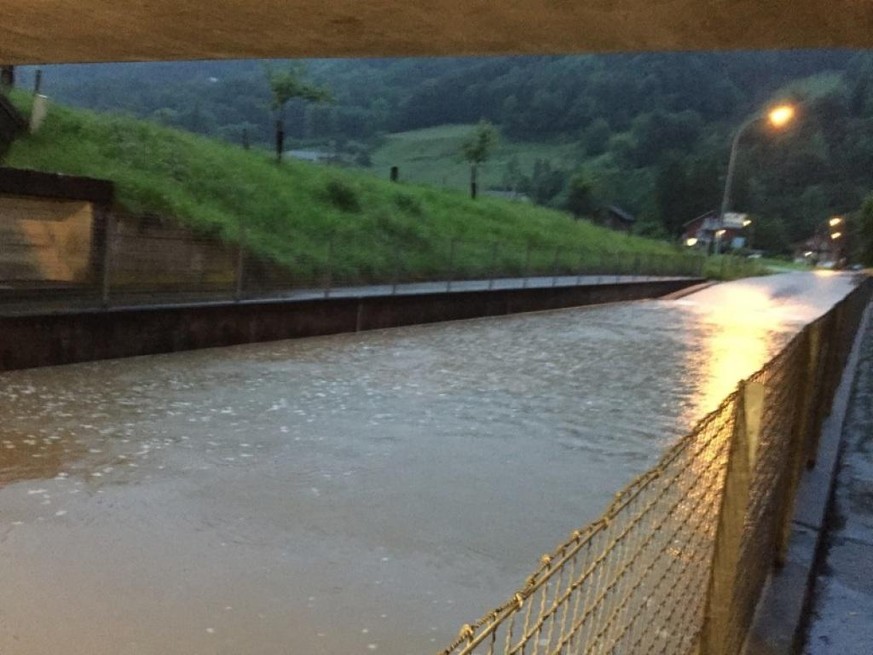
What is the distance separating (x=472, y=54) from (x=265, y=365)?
19.3 feet

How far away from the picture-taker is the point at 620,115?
130m

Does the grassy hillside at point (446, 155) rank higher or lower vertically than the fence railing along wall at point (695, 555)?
higher

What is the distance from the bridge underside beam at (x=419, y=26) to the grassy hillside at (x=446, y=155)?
93982 mm

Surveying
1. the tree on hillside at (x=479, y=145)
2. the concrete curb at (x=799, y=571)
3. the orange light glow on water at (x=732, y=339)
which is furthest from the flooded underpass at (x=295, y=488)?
the tree on hillside at (x=479, y=145)

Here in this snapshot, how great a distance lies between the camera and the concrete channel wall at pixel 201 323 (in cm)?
971

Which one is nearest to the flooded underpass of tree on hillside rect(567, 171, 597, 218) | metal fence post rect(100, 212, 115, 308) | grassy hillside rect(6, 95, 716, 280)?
metal fence post rect(100, 212, 115, 308)

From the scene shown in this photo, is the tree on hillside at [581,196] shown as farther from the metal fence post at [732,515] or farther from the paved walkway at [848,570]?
the metal fence post at [732,515]

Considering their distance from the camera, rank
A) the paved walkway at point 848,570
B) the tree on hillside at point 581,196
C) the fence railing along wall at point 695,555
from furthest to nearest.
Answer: the tree on hillside at point 581,196, the paved walkway at point 848,570, the fence railing along wall at point 695,555

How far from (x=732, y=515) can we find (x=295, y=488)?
3720 mm

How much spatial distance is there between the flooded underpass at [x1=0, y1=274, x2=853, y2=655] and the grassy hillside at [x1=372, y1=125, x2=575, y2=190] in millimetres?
91066

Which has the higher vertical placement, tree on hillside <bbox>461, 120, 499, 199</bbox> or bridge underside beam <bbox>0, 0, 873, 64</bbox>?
tree on hillside <bbox>461, 120, 499, 199</bbox>

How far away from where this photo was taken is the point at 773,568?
4777mm

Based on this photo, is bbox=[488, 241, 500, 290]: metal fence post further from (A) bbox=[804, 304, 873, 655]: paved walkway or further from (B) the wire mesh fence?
(A) bbox=[804, 304, 873, 655]: paved walkway

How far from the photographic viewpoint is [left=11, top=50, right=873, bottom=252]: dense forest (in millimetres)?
93188
